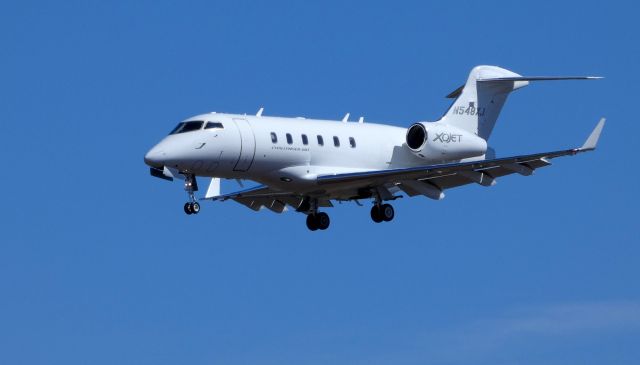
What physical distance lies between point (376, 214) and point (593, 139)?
6122 millimetres

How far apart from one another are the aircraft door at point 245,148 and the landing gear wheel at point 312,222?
322cm

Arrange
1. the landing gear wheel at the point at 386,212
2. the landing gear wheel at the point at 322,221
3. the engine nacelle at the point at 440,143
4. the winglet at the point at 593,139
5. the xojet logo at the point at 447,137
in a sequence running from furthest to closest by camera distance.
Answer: the xojet logo at the point at 447,137 → the engine nacelle at the point at 440,143 → the landing gear wheel at the point at 322,221 → the landing gear wheel at the point at 386,212 → the winglet at the point at 593,139

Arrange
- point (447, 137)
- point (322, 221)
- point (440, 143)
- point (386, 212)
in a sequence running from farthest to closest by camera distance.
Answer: point (447, 137), point (440, 143), point (322, 221), point (386, 212)

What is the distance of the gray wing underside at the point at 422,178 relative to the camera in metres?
38.4

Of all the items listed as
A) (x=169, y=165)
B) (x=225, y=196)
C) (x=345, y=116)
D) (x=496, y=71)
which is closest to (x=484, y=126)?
(x=496, y=71)

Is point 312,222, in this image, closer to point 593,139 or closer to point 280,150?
point 280,150

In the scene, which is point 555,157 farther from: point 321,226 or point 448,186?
point 321,226

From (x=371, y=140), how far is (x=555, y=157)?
5.12 meters

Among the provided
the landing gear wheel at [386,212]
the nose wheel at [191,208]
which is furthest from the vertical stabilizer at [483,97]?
the nose wheel at [191,208]

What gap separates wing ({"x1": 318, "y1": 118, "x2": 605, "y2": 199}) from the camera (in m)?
38.4

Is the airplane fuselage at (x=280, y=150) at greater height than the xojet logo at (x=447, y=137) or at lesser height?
lesser

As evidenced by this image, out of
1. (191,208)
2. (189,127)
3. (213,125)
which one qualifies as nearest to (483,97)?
(213,125)

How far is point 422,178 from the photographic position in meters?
39.8

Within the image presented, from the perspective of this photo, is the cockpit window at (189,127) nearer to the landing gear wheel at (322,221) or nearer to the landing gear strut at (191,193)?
the landing gear strut at (191,193)
